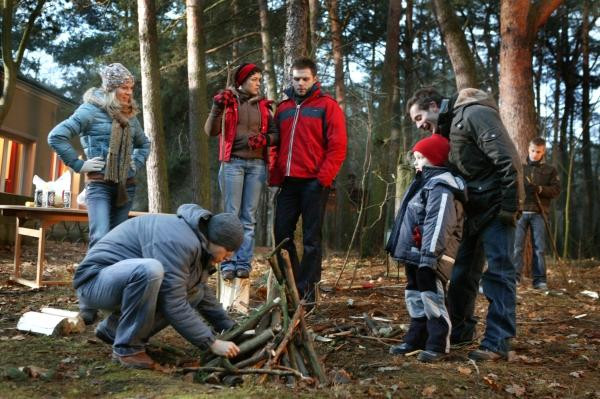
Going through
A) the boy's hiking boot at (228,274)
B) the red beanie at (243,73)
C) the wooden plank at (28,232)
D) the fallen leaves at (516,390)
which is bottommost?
the fallen leaves at (516,390)

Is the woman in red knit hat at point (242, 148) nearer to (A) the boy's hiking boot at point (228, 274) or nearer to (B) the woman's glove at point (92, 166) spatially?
(A) the boy's hiking boot at point (228, 274)

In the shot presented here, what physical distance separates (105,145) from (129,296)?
2.17m

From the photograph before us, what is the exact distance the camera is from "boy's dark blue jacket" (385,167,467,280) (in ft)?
13.2

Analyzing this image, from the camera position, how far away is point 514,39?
8.97 m

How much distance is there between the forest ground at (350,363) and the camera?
3.24 m

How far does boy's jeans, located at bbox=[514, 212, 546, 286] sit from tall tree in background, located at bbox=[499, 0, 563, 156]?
42.9 inches

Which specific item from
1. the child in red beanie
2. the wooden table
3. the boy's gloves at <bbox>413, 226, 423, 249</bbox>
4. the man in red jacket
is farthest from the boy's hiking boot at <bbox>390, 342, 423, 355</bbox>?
the wooden table

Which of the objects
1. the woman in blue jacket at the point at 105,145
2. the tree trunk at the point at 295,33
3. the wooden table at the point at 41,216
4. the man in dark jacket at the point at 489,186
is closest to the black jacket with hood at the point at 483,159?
the man in dark jacket at the point at 489,186

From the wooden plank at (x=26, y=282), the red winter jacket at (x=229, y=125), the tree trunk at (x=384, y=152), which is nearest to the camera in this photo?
the red winter jacket at (x=229, y=125)

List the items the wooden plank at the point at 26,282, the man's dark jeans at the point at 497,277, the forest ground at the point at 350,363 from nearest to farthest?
the forest ground at the point at 350,363, the man's dark jeans at the point at 497,277, the wooden plank at the point at 26,282

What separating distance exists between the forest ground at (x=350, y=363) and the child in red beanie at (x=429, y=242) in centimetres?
22

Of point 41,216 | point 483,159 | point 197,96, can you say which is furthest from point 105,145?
point 197,96

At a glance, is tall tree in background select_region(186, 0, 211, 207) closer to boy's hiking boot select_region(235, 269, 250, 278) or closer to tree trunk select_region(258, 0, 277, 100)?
tree trunk select_region(258, 0, 277, 100)

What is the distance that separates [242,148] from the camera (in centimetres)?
538
